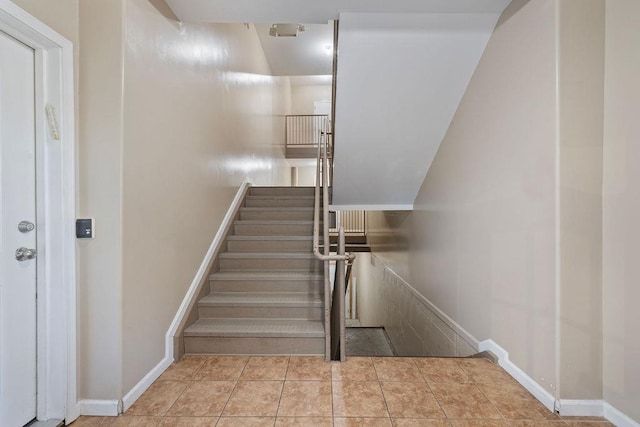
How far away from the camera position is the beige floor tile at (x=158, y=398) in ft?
5.62

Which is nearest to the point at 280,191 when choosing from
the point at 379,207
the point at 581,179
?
the point at 379,207

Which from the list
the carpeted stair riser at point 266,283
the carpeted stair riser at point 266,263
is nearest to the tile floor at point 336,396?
the carpeted stair riser at point 266,283

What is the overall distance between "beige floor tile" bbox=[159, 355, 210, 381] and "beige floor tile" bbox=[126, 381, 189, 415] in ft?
0.19

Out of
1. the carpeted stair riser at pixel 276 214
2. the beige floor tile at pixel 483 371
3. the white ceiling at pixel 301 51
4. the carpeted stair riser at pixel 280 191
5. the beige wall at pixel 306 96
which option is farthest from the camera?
the beige wall at pixel 306 96

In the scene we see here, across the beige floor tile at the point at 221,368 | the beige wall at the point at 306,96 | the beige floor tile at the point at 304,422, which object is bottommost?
the beige floor tile at the point at 304,422

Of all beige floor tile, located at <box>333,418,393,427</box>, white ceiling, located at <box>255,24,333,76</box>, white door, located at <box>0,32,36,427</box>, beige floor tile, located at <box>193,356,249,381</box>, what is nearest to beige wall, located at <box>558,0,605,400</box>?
beige floor tile, located at <box>333,418,393,427</box>

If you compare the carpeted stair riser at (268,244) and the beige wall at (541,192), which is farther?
the carpeted stair riser at (268,244)

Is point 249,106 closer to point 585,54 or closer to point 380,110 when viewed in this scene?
point 380,110

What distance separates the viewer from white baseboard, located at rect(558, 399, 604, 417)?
1649 millimetres

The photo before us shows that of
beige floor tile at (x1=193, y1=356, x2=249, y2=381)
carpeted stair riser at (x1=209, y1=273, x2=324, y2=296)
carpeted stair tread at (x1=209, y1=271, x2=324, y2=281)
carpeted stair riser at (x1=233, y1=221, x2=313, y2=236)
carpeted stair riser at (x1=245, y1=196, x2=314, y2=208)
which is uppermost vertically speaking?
carpeted stair riser at (x1=245, y1=196, x2=314, y2=208)

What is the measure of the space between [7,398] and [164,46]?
2.14 meters

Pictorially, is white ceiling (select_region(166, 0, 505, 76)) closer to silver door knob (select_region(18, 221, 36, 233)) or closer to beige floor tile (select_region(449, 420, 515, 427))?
silver door knob (select_region(18, 221, 36, 233))

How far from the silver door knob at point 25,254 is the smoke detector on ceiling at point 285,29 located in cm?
425

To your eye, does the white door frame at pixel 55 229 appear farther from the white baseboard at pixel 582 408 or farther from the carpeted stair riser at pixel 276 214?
the white baseboard at pixel 582 408
